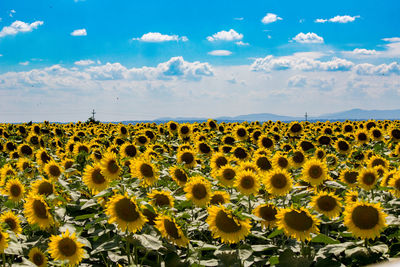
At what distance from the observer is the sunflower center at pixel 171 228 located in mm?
4180

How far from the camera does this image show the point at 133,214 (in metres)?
4.11

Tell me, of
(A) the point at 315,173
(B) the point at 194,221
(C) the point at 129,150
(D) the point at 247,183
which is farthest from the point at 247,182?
(C) the point at 129,150

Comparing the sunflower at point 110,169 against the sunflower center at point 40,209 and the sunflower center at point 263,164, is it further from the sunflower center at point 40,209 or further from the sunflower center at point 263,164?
the sunflower center at point 263,164

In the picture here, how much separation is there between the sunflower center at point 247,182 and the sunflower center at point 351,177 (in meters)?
2.36

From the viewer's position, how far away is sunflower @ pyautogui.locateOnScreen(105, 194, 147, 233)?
13.4 feet

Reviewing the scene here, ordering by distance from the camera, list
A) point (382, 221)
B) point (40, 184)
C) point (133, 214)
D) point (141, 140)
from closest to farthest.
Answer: point (133, 214), point (382, 221), point (40, 184), point (141, 140)

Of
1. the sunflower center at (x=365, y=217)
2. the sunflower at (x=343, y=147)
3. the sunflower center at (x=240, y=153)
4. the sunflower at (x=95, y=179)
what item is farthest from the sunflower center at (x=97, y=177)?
the sunflower at (x=343, y=147)

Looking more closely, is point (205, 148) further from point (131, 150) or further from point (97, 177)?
point (97, 177)

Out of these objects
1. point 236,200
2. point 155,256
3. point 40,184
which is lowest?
point 155,256

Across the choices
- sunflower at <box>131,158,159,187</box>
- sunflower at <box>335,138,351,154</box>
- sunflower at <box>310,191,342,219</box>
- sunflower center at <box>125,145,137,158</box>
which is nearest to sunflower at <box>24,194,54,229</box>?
sunflower at <box>131,158,159,187</box>

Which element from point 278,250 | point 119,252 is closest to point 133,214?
point 119,252

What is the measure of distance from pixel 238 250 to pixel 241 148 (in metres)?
5.40

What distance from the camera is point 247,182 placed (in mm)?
5770

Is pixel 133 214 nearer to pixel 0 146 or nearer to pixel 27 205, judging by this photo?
pixel 27 205
